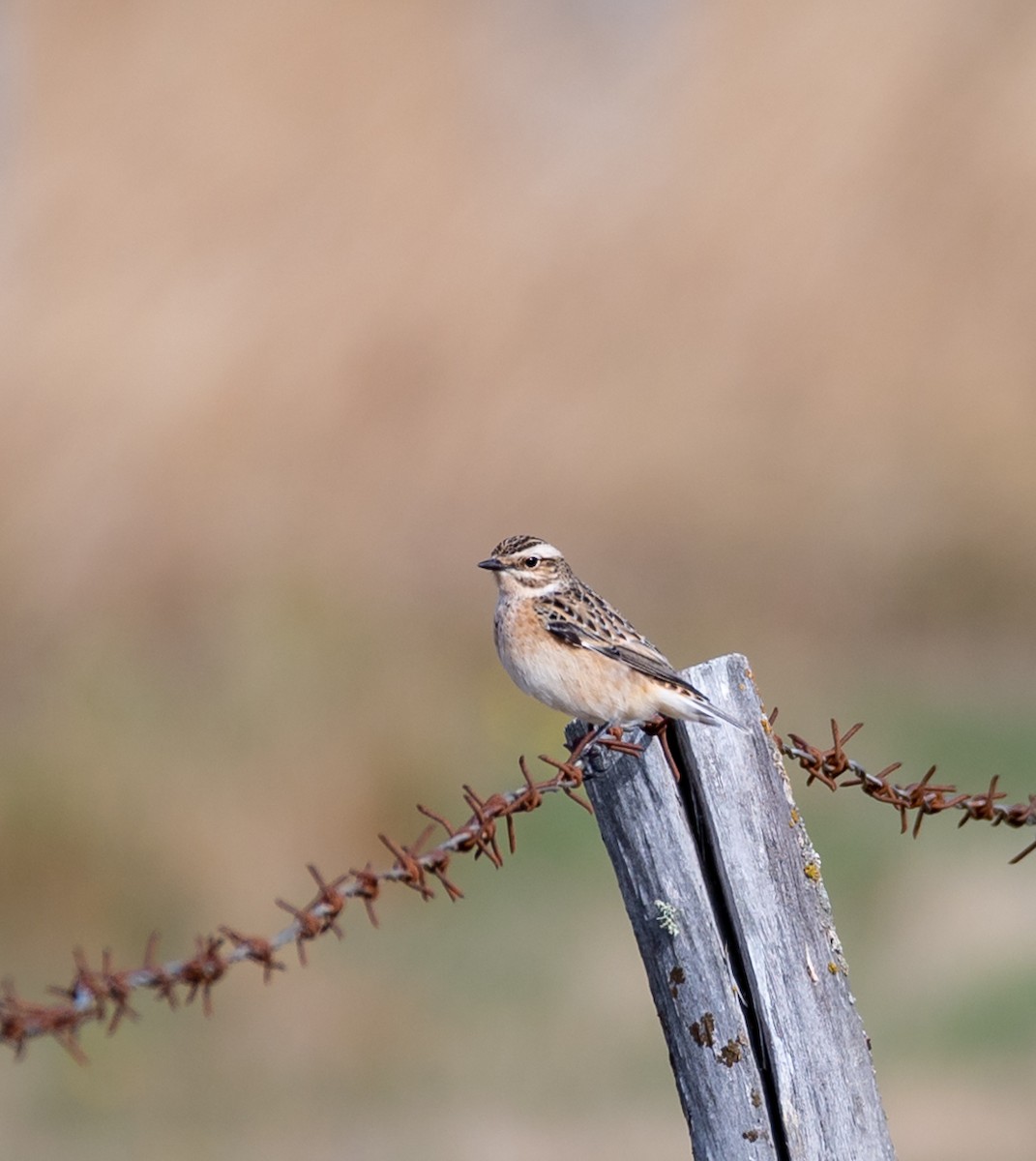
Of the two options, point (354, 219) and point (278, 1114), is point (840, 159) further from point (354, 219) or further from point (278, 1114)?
point (278, 1114)

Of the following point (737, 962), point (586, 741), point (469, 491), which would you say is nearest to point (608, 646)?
point (586, 741)

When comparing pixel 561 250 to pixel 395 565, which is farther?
pixel 561 250

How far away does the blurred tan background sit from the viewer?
12.0 m

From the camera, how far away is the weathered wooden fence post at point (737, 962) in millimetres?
4203

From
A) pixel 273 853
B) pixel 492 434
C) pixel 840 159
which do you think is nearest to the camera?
pixel 273 853

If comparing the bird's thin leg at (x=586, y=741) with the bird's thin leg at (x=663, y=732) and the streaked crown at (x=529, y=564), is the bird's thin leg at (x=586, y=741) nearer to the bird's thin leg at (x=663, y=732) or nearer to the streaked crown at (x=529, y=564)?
the bird's thin leg at (x=663, y=732)

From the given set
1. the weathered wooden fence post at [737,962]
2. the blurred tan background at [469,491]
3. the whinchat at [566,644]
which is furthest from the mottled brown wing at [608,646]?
the blurred tan background at [469,491]

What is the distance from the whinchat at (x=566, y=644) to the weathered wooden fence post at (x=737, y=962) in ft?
3.03

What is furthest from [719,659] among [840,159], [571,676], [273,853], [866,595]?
[840,159]

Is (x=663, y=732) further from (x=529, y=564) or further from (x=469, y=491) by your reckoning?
(x=469, y=491)

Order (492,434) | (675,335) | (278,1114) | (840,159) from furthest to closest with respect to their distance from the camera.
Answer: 1. (840,159)
2. (675,335)
3. (492,434)
4. (278,1114)

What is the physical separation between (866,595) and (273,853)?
9441 millimetres

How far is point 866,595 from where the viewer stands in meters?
20.5

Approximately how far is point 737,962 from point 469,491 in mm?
14831
